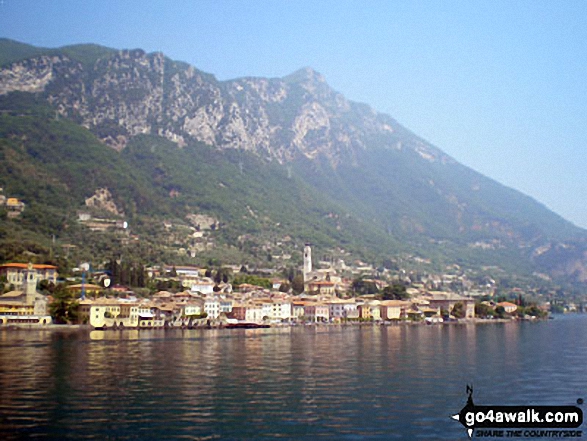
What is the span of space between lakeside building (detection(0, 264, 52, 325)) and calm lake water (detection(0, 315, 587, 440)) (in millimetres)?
27915

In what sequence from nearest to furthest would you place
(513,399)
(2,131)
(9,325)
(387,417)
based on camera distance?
(387,417)
(513,399)
(9,325)
(2,131)

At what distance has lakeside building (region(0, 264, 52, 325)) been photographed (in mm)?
87375

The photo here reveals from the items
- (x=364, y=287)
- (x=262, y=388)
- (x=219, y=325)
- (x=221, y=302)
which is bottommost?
(x=262, y=388)

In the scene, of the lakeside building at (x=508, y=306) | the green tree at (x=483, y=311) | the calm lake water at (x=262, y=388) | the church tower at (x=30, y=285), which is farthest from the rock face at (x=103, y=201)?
the calm lake water at (x=262, y=388)

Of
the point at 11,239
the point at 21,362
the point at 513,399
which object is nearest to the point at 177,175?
the point at 11,239

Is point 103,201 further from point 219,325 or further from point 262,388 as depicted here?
point 262,388

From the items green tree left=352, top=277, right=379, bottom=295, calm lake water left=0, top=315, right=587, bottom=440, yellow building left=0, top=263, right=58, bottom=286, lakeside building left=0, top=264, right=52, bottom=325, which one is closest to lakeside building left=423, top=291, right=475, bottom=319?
green tree left=352, top=277, right=379, bottom=295

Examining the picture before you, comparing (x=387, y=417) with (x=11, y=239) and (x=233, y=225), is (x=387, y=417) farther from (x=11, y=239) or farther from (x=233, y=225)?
(x=233, y=225)

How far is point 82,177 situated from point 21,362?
409 ft

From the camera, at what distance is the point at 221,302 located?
367ft

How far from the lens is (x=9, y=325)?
84.9 metres

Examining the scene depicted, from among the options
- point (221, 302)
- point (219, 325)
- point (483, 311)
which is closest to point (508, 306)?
point (483, 311)

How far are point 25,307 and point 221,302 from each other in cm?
3165

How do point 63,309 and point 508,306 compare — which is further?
point 508,306
